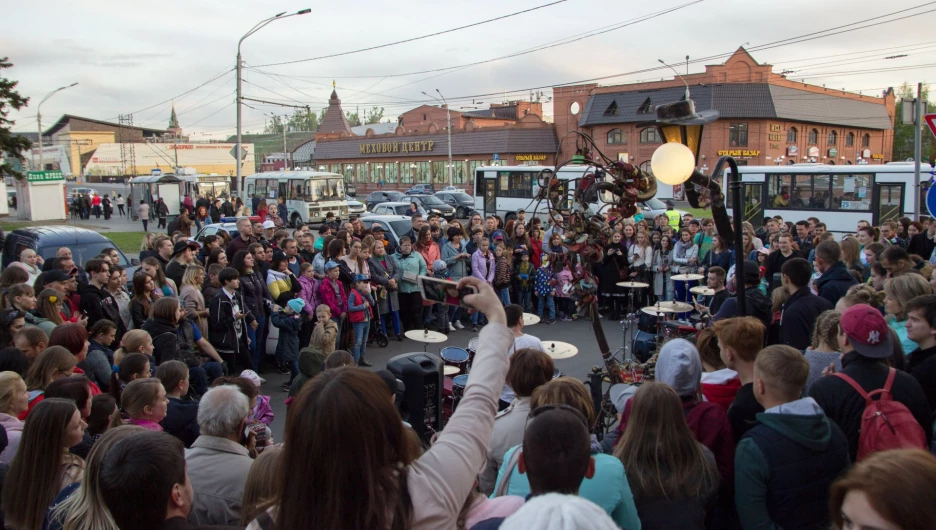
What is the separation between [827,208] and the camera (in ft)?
69.2

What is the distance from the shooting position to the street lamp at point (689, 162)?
4.20 metres

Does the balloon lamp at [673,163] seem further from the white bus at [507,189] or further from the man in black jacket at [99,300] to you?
the white bus at [507,189]

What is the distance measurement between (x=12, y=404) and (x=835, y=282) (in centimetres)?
766

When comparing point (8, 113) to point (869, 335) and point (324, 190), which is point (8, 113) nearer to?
point (324, 190)

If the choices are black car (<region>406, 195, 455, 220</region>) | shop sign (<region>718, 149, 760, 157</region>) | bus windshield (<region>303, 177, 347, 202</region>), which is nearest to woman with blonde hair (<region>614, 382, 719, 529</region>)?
bus windshield (<region>303, 177, 347, 202</region>)

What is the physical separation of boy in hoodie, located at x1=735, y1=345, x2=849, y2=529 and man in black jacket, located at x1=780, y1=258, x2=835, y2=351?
3134mm

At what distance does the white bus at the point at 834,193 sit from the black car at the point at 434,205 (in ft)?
58.1

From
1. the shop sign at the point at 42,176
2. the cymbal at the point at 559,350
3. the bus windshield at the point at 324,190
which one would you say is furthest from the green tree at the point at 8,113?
the cymbal at the point at 559,350

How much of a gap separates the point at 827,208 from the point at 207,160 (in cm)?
7410

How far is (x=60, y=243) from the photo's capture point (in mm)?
12203

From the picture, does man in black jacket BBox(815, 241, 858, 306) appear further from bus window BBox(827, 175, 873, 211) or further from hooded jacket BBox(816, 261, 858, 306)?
bus window BBox(827, 175, 873, 211)

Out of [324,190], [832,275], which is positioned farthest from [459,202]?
[832,275]

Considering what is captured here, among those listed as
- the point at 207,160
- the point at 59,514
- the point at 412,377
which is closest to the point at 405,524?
the point at 59,514

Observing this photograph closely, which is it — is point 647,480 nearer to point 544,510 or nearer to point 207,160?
point 544,510
